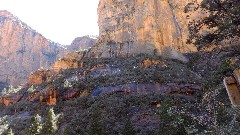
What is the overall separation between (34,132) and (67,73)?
37.0 m

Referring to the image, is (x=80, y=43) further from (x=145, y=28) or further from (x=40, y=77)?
(x=40, y=77)

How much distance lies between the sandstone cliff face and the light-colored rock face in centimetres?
6128

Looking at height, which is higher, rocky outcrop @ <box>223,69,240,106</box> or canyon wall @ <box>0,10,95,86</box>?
canyon wall @ <box>0,10,95,86</box>

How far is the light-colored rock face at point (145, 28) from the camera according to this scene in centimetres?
8488

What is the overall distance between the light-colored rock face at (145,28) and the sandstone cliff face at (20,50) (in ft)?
201

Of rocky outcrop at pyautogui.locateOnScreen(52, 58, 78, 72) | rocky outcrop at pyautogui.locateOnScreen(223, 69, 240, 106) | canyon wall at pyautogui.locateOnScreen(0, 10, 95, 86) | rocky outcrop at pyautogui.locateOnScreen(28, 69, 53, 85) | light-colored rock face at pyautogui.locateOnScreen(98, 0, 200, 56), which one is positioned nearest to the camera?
rocky outcrop at pyautogui.locateOnScreen(223, 69, 240, 106)

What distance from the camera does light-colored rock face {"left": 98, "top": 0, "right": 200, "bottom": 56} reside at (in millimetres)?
84875

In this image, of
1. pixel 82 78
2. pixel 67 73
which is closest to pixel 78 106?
pixel 82 78

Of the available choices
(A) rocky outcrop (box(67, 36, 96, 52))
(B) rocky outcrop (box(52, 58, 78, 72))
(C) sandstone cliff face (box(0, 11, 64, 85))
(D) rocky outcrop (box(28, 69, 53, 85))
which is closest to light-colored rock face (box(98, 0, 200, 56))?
(B) rocky outcrop (box(52, 58, 78, 72))

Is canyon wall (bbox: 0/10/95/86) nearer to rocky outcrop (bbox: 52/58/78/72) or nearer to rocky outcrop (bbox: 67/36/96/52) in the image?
rocky outcrop (bbox: 67/36/96/52)

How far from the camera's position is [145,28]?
86625 millimetres

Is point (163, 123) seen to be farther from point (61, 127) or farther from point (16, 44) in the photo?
point (16, 44)

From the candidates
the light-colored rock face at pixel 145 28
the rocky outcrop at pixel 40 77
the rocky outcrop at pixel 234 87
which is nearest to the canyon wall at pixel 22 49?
the light-colored rock face at pixel 145 28

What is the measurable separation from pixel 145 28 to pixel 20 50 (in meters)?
84.5
